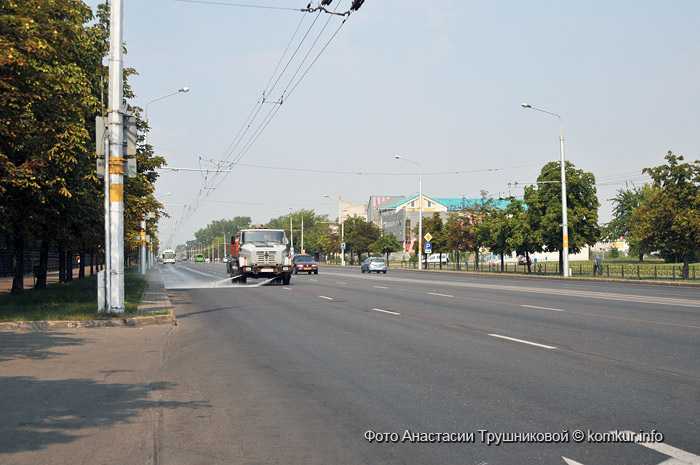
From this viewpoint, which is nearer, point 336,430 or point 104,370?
point 336,430

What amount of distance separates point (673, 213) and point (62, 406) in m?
38.1

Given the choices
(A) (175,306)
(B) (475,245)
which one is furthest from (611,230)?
(A) (175,306)

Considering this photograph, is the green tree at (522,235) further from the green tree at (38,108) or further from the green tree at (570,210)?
the green tree at (38,108)

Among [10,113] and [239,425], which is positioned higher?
[10,113]

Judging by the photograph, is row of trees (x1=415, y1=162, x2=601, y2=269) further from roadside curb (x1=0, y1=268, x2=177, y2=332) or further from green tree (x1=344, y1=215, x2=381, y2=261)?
green tree (x1=344, y1=215, x2=381, y2=261)

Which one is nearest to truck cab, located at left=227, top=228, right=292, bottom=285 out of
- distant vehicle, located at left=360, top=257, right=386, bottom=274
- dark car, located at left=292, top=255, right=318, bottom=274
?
dark car, located at left=292, top=255, right=318, bottom=274

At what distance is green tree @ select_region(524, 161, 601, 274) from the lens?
48.0 m

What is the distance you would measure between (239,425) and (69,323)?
30.5 ft

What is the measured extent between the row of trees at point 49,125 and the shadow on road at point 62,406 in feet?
22.2

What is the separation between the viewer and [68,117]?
54.4ft

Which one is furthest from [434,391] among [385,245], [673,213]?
[385,245]

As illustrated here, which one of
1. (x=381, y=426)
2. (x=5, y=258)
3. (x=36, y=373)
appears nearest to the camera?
(x=381, y=426)

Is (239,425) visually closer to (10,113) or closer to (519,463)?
(519,463)

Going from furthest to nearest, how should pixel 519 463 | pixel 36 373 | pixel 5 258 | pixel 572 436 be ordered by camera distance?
pixel 5 258 < pixel 36 373 < pixel 572 436 < pixel 519 463
